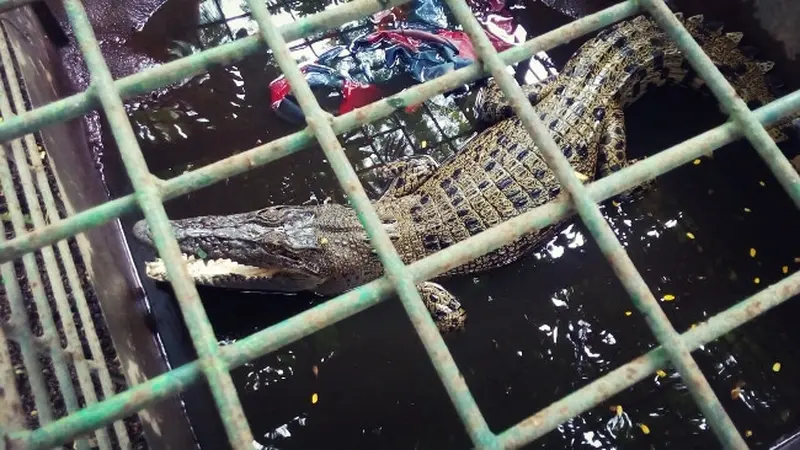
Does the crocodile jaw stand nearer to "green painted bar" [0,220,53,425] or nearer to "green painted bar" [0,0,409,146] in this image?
"green painted bar" [0,220,53,425]

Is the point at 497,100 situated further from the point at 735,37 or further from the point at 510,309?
the point at 735,37

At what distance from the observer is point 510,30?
147 inches

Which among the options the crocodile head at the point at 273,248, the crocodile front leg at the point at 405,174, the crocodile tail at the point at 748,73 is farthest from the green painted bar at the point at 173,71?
the crocodile tail at the point at 748,73

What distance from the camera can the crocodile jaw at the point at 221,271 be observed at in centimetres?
286

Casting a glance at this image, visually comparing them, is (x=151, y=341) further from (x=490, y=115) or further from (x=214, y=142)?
(x=490, y=115)

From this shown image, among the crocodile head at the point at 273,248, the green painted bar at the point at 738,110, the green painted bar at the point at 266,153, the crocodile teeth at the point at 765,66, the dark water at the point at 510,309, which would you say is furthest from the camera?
the crocodile teeth at the point at 765,66

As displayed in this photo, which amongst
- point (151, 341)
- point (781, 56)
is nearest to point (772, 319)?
point (781, 56)

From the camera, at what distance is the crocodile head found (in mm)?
2801

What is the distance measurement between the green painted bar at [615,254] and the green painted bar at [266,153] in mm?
99

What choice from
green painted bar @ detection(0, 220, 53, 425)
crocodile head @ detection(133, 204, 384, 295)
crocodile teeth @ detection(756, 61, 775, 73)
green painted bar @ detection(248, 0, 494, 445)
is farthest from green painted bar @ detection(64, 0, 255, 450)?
crocodile teeth @ detection(756, 61, 775, 73)

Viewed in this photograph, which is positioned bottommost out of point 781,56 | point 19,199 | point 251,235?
point 781,56

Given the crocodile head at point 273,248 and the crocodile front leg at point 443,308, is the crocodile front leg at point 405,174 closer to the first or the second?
the crocodile head at point 273,248

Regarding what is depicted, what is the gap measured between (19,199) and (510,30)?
8.48ft

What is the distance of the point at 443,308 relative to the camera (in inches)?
112
